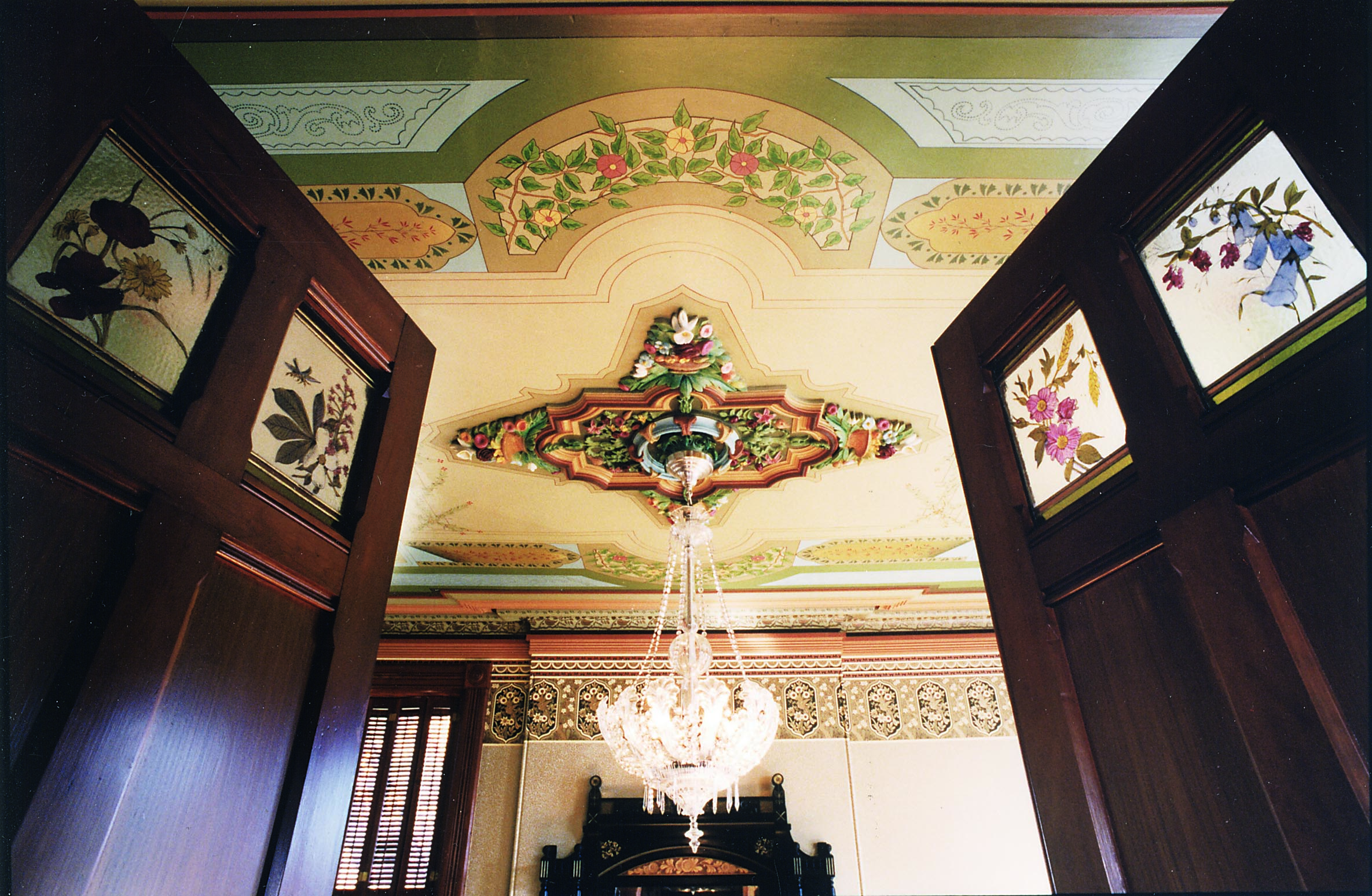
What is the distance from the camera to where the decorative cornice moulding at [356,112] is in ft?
5.30

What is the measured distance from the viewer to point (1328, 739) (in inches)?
26.4

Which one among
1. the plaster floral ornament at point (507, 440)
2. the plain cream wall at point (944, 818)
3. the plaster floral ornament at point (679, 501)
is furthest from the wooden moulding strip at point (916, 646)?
the plaster floral ornament at point (507, 440)

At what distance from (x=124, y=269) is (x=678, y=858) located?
4700 millimetres

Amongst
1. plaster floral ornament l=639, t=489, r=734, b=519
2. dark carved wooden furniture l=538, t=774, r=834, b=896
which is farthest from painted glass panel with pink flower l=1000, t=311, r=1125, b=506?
dark carved wooden furniture l=538, t=774, r=834, b=896

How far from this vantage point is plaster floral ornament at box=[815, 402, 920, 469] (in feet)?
9.56

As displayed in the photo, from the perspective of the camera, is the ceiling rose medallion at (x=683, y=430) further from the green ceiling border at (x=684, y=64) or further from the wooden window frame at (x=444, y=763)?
the wooden window frame at (x=444, y=763)

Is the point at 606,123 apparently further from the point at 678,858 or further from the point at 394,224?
the point at 678,858

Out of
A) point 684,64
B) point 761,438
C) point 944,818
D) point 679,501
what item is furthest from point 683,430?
point 944,818

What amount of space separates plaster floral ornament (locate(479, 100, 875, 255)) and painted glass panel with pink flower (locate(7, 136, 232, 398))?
1.00m

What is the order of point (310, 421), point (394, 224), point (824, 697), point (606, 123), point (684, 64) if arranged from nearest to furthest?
point (310, 421) → point (684, 64) → point (606, 123) → point (394, 224) → point (824, 697)

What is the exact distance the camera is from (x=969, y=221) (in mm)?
1986

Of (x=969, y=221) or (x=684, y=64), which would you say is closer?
(x=684, y=64)

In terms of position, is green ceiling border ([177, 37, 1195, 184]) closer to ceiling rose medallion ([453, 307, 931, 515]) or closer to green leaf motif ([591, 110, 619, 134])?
green leaf motif ([591, 110, 619, 134])

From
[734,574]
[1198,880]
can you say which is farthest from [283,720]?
[734,574]
